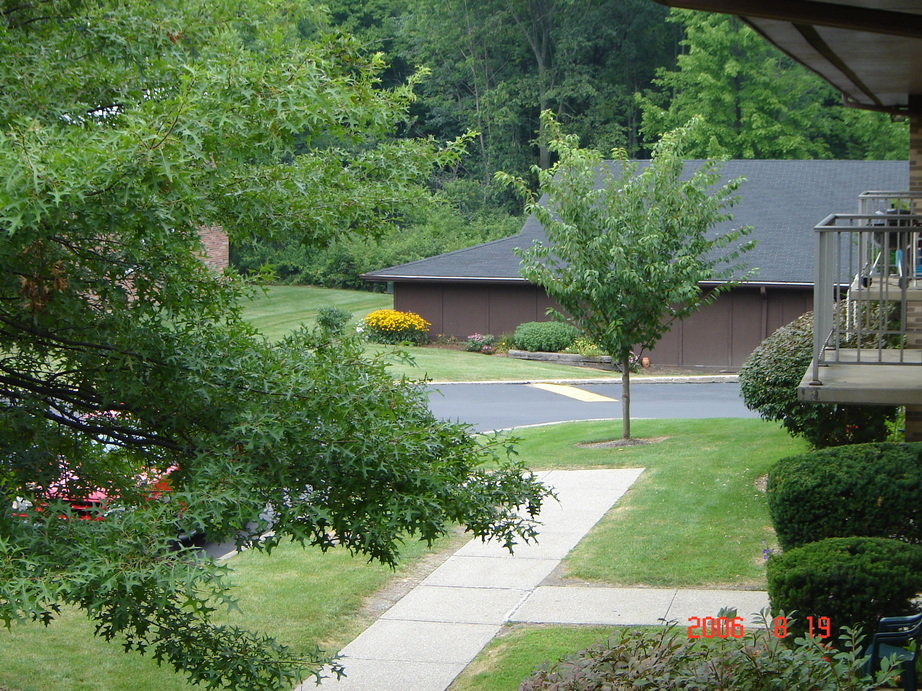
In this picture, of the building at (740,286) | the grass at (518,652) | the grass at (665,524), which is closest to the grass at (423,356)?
the building at (740,286)

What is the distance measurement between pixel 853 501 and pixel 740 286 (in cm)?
2440

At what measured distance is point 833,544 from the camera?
7172 millimetres

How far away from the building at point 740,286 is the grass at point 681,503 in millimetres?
12787

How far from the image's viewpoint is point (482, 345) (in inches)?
1387

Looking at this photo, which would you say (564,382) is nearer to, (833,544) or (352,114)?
(833,544)

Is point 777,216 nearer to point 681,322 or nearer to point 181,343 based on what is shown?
point 681,322

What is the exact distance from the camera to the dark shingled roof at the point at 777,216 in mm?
32219

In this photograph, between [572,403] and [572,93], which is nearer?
[572,403]

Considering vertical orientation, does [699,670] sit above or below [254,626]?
above

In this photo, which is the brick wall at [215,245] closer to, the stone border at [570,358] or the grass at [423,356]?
the grass at [423,356]

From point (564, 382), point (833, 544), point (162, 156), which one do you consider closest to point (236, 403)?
point (162, 156)

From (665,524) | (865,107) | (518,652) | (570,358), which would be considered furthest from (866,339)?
(570,358)

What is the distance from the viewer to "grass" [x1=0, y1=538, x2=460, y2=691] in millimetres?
7715

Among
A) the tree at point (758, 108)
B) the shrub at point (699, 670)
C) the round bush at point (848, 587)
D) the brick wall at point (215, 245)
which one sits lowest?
the round bush at point (848, 587)
